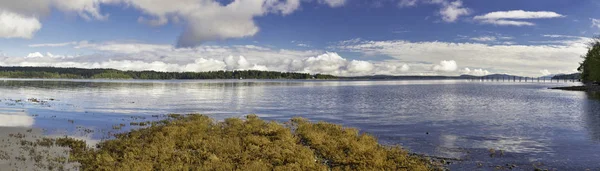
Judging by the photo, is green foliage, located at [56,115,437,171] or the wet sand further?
green foliage, located at [56,115,437,171]

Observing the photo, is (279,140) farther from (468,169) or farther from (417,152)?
(468,169)

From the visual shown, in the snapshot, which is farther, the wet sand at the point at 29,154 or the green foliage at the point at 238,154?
the green foliage at the point at 238,154

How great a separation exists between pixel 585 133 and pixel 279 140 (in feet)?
96.6

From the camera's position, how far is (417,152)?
2502 cm

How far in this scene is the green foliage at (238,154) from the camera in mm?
19203

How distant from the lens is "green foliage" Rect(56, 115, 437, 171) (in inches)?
756

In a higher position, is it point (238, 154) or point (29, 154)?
point (238, 154)

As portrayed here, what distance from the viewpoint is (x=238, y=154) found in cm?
2116

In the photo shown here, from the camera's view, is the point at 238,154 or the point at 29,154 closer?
the point at 238,154

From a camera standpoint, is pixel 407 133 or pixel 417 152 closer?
pixel 417 152

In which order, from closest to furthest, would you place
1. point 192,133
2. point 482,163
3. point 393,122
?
point 482,163 < point 192,133 < point 393,122

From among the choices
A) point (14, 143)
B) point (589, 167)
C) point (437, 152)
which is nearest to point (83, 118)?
point (14, 143)

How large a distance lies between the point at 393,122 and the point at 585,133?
57.4ft

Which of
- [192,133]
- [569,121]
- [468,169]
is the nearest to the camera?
[468,169]
